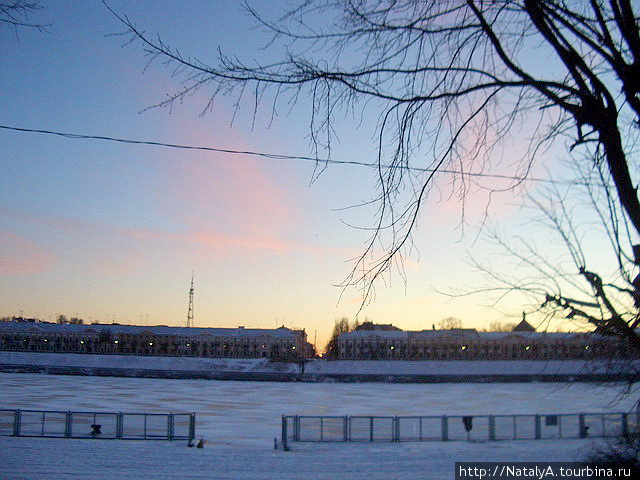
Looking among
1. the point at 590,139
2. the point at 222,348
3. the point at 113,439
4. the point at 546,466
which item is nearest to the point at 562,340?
the point at 590,139

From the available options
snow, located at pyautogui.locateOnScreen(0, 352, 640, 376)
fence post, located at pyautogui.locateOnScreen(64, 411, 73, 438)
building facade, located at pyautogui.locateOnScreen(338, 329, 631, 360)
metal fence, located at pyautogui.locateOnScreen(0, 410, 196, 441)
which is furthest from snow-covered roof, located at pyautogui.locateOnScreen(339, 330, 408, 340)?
fence post, located at pyautogui.locateOnScreen(64, 411, 73, 438)

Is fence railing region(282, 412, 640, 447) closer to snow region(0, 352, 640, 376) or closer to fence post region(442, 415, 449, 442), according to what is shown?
fence post region(442, 415, 449, 442)

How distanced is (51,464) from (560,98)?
1255 cm

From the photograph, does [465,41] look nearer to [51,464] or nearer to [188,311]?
[51,464]

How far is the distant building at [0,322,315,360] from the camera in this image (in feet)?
473

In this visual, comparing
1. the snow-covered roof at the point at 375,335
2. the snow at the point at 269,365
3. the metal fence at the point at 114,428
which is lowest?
the snow at the point at 269,365

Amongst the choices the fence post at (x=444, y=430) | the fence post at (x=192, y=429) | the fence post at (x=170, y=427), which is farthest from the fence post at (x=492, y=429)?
the fence post at (x=170, y=427)

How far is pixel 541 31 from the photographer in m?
4.86

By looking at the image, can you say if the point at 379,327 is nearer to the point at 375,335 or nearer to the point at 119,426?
the point at 375,335

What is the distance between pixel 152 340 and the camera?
149 m

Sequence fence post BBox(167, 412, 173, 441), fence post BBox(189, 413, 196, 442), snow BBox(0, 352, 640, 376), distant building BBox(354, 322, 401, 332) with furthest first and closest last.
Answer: distant building BBox(354, 322, 401, 332) → snow BBox(0, 352, 640, 376) → fence post BBox(167, 412, 173, 441) → fence post BBox(189, 413, 196, 442)

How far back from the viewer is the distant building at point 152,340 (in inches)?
5674

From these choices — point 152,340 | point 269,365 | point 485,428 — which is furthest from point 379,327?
point 485,428

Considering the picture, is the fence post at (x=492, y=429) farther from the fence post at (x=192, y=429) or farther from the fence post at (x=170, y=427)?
the fence post at (x=170, y=427)
